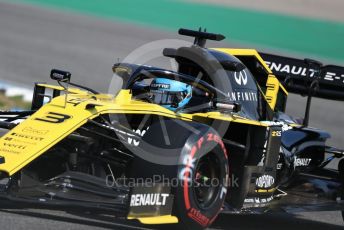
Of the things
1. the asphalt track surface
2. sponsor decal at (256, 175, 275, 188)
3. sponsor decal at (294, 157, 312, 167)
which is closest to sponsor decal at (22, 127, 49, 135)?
the asphalt track surface

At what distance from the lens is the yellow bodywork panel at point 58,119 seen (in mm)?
6367

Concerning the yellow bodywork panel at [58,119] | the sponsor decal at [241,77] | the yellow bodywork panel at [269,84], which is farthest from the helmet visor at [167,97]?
the yellow bodywork panel at [269,84]

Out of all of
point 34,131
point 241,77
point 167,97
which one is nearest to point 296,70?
point 241,77

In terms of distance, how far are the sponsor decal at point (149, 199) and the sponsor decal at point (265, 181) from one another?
58.6 inches

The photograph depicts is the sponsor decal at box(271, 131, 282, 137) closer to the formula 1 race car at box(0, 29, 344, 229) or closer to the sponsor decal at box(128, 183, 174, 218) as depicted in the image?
the formula 1 race car at box(0, 29, 344, 229)

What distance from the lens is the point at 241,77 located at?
816 centimetres

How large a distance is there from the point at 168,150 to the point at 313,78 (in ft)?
11.7

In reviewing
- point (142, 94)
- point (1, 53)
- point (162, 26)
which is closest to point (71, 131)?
point (142, 94)

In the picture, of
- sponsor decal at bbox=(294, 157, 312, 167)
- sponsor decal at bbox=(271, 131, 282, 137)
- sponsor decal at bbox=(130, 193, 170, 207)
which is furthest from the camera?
sponsor decal at bbox=(294, 157, 312, 167)

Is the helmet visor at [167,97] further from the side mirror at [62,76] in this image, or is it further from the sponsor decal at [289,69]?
the sponsor decal at [289,69]

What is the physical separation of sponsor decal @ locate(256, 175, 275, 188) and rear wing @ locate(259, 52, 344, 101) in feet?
6.66

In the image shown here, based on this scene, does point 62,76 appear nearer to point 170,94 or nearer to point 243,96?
point 170,94

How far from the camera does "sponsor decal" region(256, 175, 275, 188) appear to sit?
7.68 meters

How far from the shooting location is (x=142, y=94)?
779 centimetres
